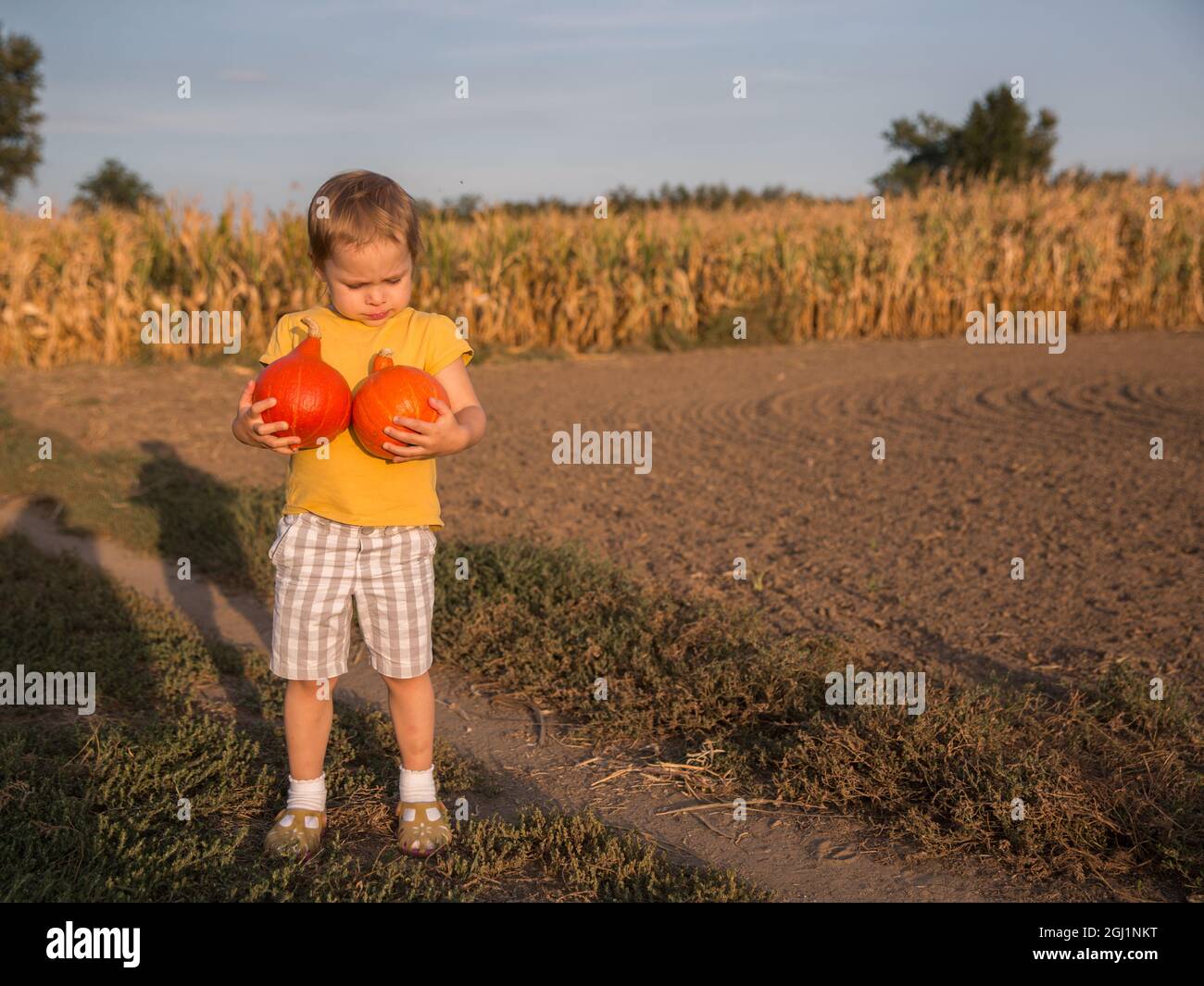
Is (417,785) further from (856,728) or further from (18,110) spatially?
(18,110)

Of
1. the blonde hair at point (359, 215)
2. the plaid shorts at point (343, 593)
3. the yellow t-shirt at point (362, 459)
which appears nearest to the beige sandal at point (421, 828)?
the plaid shorts at point (343, 593)

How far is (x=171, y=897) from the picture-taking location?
269cm

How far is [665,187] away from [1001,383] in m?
17.7

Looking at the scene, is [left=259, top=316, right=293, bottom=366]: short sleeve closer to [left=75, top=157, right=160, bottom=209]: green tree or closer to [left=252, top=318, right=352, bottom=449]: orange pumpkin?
[left=252, top=318, right=352, bottom=449]: orange pumpkin

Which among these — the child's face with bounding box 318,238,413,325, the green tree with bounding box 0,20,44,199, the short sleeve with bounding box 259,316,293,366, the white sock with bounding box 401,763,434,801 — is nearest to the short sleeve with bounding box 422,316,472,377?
the child's face with bounding box 318,238,413,325

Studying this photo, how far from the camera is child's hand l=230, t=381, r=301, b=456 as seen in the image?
8.94 ft

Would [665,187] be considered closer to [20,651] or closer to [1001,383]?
[1001,383]

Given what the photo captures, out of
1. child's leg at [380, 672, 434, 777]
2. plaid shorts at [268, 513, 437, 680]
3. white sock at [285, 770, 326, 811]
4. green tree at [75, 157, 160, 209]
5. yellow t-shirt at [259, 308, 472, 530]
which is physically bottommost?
white sock at [285, 770, 326, 811]

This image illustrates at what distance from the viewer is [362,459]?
299cm

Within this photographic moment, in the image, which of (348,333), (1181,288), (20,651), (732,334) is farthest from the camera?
(1181,288)

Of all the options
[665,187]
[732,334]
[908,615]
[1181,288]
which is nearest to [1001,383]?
[732,334]

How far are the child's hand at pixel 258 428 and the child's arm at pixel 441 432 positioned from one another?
0.84ft

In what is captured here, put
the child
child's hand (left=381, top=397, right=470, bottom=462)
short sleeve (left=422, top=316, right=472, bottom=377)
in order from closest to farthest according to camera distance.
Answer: child's hand (left=381, top=397, right=470, bottom=462)
the child
short sleeve (left=422, top=316, right=472, bottom=377)
